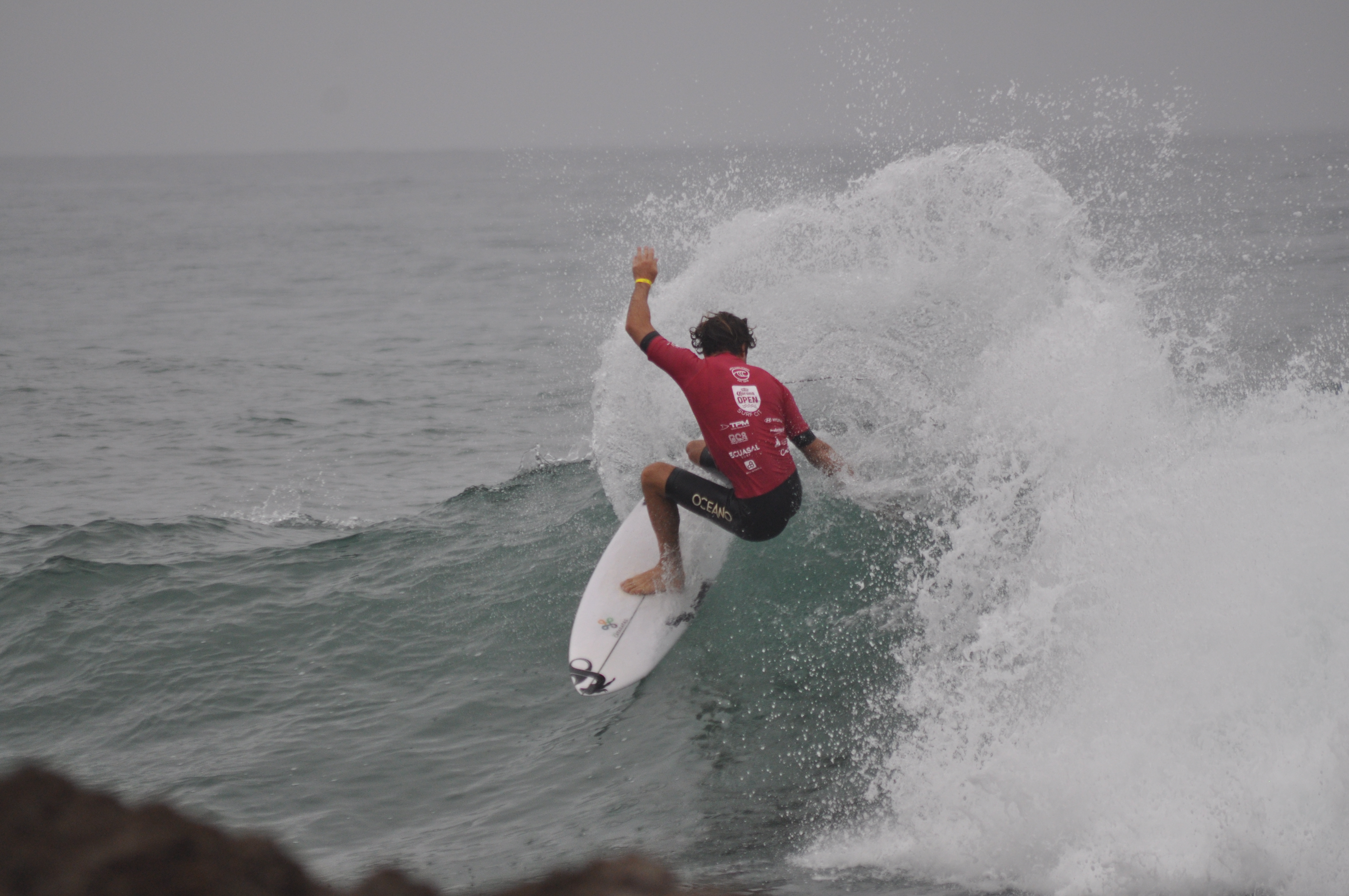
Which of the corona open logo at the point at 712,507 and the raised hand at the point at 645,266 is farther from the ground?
the raised hand at the point at 645,266

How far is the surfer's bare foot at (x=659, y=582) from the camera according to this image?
686cm

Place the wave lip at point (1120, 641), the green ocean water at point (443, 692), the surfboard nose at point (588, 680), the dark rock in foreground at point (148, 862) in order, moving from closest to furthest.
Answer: the dark rock in foreground at point (148, 862) → the wave lip at point (1120, 641) → the green ocean water at point (443, 692) → the surfboard nose at point (588, 680)

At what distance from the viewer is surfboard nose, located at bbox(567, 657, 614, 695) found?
20.7 ft

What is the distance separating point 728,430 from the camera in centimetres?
606

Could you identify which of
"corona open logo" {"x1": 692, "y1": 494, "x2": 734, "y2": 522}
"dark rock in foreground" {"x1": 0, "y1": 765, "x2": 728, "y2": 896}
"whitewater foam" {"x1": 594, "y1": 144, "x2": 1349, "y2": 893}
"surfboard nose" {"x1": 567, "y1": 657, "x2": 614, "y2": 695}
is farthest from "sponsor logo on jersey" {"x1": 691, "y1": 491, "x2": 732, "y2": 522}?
"dark rock in foreground" {"x1": 0, "y1": 765, "x2": 728, "y2": 896}

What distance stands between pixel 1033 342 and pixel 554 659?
13.5ft

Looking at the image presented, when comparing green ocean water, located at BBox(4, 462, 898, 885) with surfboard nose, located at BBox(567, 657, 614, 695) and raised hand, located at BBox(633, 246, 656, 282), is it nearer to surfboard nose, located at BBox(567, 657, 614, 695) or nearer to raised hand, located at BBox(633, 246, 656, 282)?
surfboard nose, located at BBox(567, 657, 614, 695)

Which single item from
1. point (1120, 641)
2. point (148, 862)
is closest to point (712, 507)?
point (1120, 641)

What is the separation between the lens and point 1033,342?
7.49 m

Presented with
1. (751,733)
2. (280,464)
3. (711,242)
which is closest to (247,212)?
(280,464)

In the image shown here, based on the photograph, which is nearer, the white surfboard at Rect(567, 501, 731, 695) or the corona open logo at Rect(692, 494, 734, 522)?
the corona open logo at Rect(692, 494, 734, 522)

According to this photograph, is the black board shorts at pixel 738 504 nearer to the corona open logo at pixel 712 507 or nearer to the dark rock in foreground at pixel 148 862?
the corona open logo at pixel 712 507

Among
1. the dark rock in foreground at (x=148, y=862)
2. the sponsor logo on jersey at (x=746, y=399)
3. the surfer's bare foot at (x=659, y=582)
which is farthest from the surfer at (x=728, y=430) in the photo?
the dark rock in foreground at (x=148, y=862)

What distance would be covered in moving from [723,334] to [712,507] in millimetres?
1056
